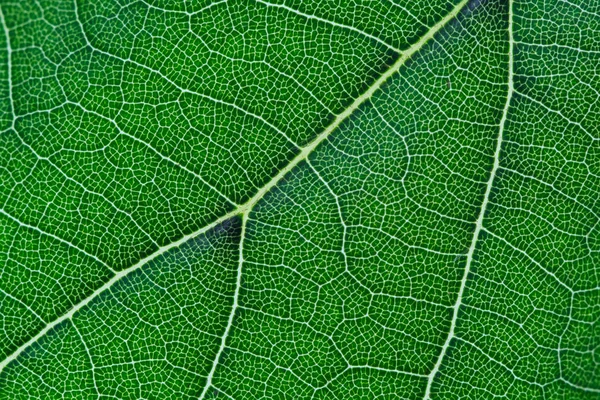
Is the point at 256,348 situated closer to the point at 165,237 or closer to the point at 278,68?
the point at 165,237

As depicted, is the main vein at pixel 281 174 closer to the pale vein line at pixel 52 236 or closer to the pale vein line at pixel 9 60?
the pale vein line at pixel 52 236

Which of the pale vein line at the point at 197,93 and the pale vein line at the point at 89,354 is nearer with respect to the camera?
the pale vein line at the point at 197,93

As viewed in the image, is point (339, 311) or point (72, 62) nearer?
point (72, 62)

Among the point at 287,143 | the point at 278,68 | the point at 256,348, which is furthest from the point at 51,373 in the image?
the point at 278,68

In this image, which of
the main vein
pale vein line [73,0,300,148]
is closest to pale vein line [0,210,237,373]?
the main vein

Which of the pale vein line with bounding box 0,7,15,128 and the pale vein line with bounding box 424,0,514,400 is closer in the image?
the pale vein line with bounding box 0,7,15,128

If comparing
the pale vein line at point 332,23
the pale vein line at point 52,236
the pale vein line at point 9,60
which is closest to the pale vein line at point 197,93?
the pale vein line at point 9,60

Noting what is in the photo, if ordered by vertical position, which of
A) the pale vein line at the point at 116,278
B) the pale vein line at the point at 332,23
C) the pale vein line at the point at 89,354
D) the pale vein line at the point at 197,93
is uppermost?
the pale vein line at the point at 332,23

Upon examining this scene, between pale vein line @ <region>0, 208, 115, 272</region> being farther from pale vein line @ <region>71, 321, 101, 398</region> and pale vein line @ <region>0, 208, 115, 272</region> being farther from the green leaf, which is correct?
pale vein line @ <region>71, 321, 101, 398</region>
